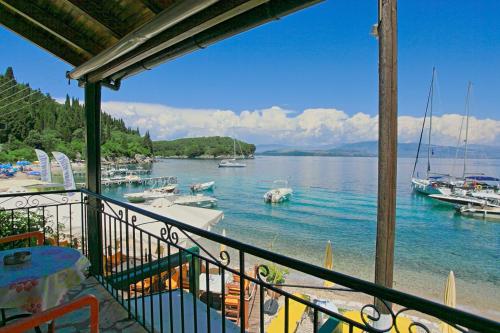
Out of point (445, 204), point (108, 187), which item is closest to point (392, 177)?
point (445, 204)

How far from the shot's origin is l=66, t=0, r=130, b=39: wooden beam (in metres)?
2.36

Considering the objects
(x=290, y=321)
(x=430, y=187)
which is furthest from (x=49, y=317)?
(x=430, y=187)

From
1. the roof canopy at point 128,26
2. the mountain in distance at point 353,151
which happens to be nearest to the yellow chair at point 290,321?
the roof canopy at point 128,26

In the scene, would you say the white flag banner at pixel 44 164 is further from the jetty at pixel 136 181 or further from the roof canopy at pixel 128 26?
the jetty at pixel 136 181

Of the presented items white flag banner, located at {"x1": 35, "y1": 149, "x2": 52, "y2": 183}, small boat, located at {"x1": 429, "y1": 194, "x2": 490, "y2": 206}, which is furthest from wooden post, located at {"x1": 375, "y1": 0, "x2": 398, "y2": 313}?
small boat, located at {"x1": 429, "y1": 194, "x2": 490, "y2": 206}

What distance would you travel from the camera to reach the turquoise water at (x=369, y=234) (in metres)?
15.9

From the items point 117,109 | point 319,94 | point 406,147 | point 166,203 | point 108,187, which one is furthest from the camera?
point 117,109

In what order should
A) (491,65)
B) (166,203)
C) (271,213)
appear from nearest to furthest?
(166,203) → (271,213) → (491,65)

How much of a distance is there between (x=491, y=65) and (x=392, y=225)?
53.7 metres

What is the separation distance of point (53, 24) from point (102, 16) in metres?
0.59

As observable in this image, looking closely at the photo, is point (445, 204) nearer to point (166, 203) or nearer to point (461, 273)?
point (461, 273)

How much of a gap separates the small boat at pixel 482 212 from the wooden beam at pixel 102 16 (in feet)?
103

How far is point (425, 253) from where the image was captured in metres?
20.8

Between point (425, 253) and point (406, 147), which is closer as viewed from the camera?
point (425, 253)
